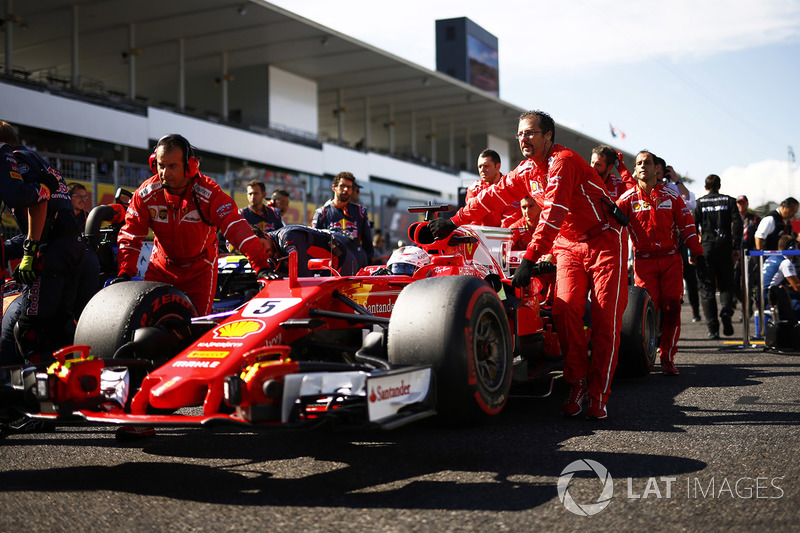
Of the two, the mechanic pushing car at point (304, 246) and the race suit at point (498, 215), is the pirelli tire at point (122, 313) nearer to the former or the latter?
the race suit at point (498, 215)

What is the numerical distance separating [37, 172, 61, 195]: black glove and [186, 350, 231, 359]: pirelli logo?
2.13 meters

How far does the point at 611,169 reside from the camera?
747 centimetres

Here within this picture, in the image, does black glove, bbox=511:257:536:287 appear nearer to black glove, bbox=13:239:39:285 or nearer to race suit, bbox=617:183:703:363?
race suit, bbox=617:183:703:363

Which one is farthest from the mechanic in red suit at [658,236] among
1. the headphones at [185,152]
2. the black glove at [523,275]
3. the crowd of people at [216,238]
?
the headphones at [185,152]

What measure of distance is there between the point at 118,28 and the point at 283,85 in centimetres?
786

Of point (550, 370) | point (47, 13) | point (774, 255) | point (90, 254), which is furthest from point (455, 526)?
point (47, 13)

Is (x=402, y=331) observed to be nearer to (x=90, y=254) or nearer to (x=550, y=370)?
(x=550, y=370)

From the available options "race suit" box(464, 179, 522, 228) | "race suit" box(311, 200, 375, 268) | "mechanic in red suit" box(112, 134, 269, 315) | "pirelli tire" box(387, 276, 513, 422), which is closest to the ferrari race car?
"pirelli tire" box(387, 276, 513, 422)

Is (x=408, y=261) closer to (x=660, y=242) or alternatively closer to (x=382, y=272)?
(x=382, y=272)

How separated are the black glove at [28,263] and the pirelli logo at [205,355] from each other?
1.89 m

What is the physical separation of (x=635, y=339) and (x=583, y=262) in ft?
4.53

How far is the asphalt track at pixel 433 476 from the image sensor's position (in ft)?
9.76

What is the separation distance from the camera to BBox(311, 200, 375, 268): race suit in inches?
373

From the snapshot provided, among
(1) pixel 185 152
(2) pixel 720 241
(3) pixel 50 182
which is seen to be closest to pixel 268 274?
(1) pixel 185 152
